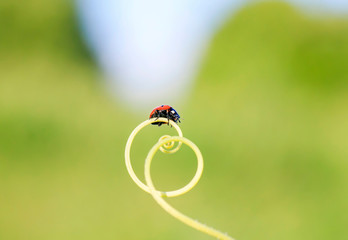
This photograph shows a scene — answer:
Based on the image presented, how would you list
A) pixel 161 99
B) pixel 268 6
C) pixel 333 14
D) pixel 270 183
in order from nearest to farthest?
pixel 270 183
pixel 333 14
pixel 161 99
pixel 268 6

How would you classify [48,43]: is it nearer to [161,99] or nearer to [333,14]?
[161,99]

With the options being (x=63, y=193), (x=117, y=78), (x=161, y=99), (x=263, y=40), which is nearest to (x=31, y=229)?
(x=63, y=193)

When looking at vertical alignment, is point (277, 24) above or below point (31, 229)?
above

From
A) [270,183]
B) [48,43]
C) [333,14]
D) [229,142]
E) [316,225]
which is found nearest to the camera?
[316,225]

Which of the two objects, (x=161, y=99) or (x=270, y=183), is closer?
(x=270, y=183)

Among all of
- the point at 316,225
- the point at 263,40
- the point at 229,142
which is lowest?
the point at 316,225

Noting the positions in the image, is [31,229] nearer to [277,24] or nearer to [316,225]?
[316,225]
